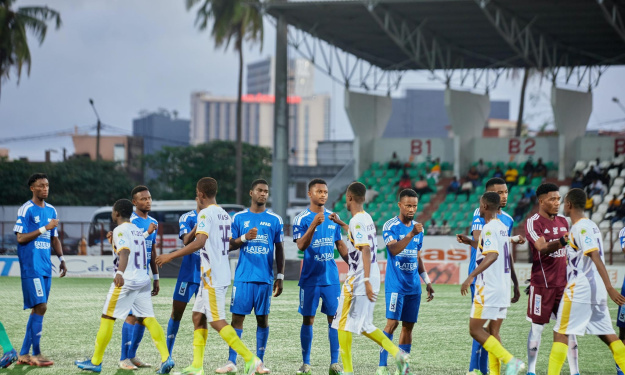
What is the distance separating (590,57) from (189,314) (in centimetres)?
2697

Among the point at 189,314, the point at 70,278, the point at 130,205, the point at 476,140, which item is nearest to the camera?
the point at 130,205

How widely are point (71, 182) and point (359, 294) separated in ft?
150

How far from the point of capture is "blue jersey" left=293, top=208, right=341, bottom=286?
9219 mm

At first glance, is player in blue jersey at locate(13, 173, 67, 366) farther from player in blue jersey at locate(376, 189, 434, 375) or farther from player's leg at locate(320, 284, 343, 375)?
player in blue jersey at locate(376, 189, 434, 375)

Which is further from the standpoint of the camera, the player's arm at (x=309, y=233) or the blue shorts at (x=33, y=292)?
the blue shorts at (x=33, y=292)

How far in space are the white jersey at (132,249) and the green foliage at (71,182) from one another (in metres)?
41.0

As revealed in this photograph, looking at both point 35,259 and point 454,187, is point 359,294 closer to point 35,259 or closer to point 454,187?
point 35,259

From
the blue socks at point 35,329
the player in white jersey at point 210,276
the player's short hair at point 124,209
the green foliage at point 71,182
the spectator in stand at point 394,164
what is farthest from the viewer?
the green foliage at point 71,182

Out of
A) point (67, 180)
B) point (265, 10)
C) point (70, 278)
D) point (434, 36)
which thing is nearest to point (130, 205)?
point (70, 278)

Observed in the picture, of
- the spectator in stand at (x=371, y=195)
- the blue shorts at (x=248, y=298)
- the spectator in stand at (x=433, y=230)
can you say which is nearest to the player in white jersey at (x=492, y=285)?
the blue shorts at (x=248, y=298)

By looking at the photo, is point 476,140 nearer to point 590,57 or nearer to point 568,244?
point 590,57

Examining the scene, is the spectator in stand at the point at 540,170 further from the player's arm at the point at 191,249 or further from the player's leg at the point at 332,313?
the player's arm at the point at 191,249

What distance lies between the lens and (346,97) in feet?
123

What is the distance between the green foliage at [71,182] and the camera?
4741cm
